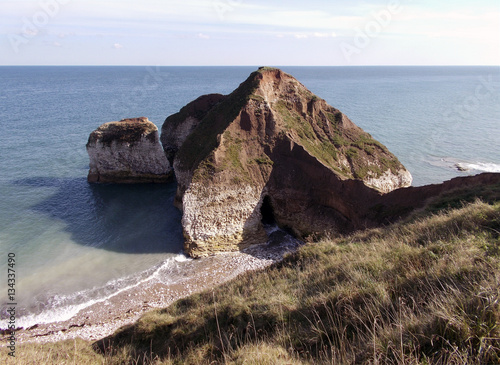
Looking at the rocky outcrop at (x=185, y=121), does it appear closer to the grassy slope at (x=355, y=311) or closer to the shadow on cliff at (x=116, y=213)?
the shadow on cliff at (x=116, y=213)

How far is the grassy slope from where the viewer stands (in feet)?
15.3

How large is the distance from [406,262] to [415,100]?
387ft

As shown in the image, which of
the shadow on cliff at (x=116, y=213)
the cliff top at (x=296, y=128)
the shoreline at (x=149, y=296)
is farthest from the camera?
the cliff top at (x=296, y=128)

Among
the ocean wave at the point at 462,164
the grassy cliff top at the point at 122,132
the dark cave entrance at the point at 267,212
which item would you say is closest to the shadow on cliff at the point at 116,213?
the grassy cliff top at the point at 122,132

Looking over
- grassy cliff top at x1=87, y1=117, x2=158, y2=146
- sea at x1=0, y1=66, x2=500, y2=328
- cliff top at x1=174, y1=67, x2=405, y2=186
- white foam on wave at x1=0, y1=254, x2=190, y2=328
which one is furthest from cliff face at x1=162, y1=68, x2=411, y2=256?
grassy cliff top at x1=87, y1=117, x2=158, y2=146

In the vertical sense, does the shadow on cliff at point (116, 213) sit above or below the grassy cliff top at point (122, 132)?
below

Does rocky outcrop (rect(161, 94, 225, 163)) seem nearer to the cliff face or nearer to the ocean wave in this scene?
the cliff face

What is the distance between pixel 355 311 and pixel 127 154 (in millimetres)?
36083

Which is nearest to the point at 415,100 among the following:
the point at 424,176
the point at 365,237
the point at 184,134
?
the point at 424,176

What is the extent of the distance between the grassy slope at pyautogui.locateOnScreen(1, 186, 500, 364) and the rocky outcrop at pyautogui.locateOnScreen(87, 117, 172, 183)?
27347 mm

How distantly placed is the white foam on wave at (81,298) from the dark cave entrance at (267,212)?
8.45 meters

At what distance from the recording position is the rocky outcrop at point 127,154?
122 feet

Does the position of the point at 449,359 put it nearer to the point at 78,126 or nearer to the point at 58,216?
the point at 58,216

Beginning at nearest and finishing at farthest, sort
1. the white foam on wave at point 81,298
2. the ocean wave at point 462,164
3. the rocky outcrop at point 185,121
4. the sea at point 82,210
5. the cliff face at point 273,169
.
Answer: the white foam on wave at point 81,298 < the sea at point 82,210 < the cliff face at point 273,169 < the rocky outcrop at point 185,121 < the ocean wave at point 462,164
